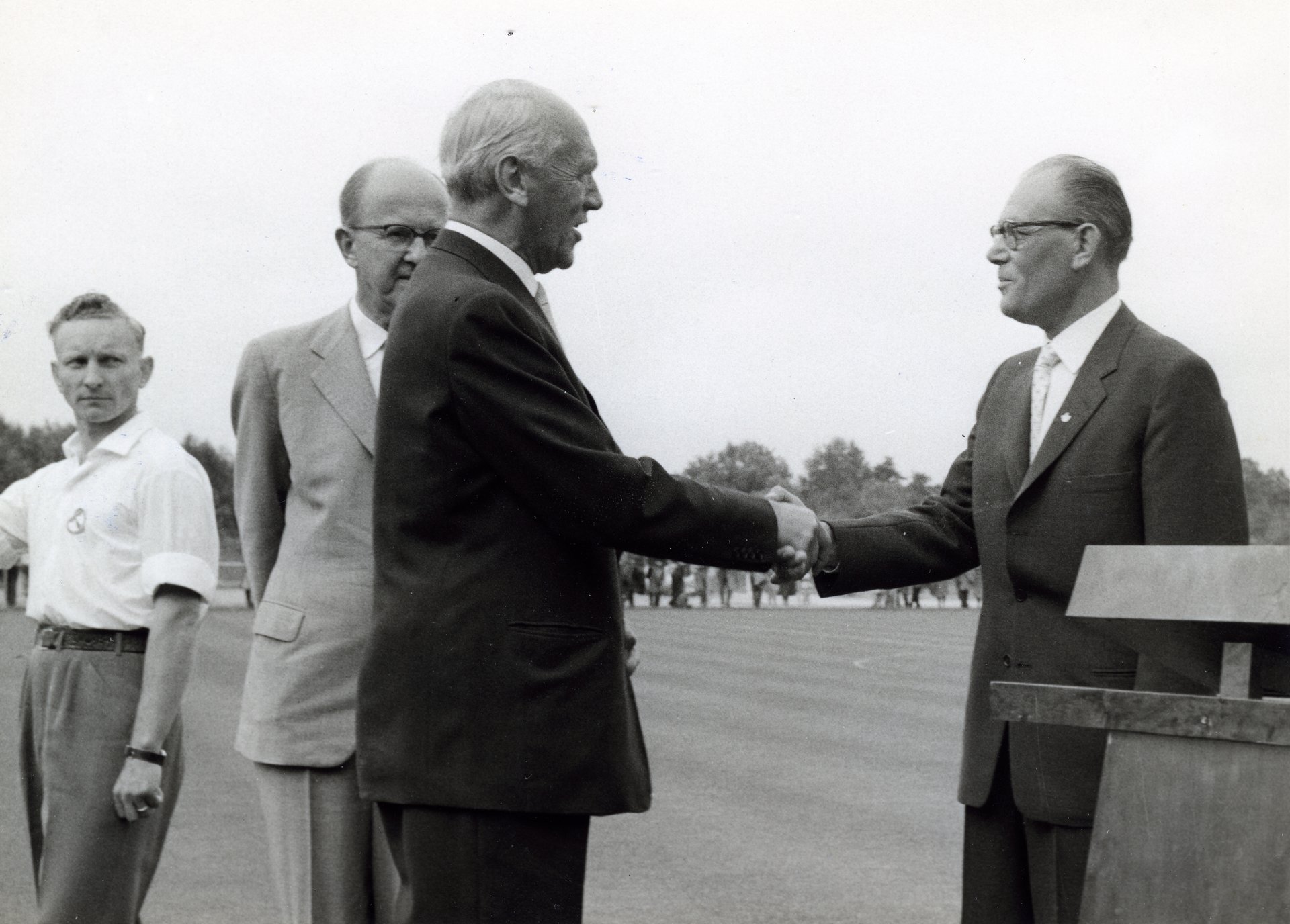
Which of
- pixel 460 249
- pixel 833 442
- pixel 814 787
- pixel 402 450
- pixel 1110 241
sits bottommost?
pixel 814 787

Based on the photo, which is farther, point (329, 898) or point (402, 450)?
point (329, 898)

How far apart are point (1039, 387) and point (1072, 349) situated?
0.11m

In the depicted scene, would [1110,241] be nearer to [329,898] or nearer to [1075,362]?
[1075,362]

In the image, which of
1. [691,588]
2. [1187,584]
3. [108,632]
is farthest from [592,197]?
[691,588]

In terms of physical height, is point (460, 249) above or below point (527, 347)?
above

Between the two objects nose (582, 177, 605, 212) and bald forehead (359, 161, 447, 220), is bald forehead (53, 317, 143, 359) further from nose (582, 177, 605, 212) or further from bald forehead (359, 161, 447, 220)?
nose (582, 177, 605, 212)

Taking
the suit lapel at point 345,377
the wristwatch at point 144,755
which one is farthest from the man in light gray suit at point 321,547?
the wristwatch at point 144,755

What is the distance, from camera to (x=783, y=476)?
6419 centimetres

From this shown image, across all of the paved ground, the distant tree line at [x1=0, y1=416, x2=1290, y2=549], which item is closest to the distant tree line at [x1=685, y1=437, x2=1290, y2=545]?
the distant tree line at [x1=0, y1=416, x2=1290, y2=549]

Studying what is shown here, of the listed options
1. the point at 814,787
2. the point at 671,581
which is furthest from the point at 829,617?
the point at 814,787

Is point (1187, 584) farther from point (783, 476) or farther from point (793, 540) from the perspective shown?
point (783, 476)

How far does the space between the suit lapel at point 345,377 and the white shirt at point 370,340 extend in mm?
11

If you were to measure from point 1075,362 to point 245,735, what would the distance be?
1926mm

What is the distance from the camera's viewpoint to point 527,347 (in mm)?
2867
